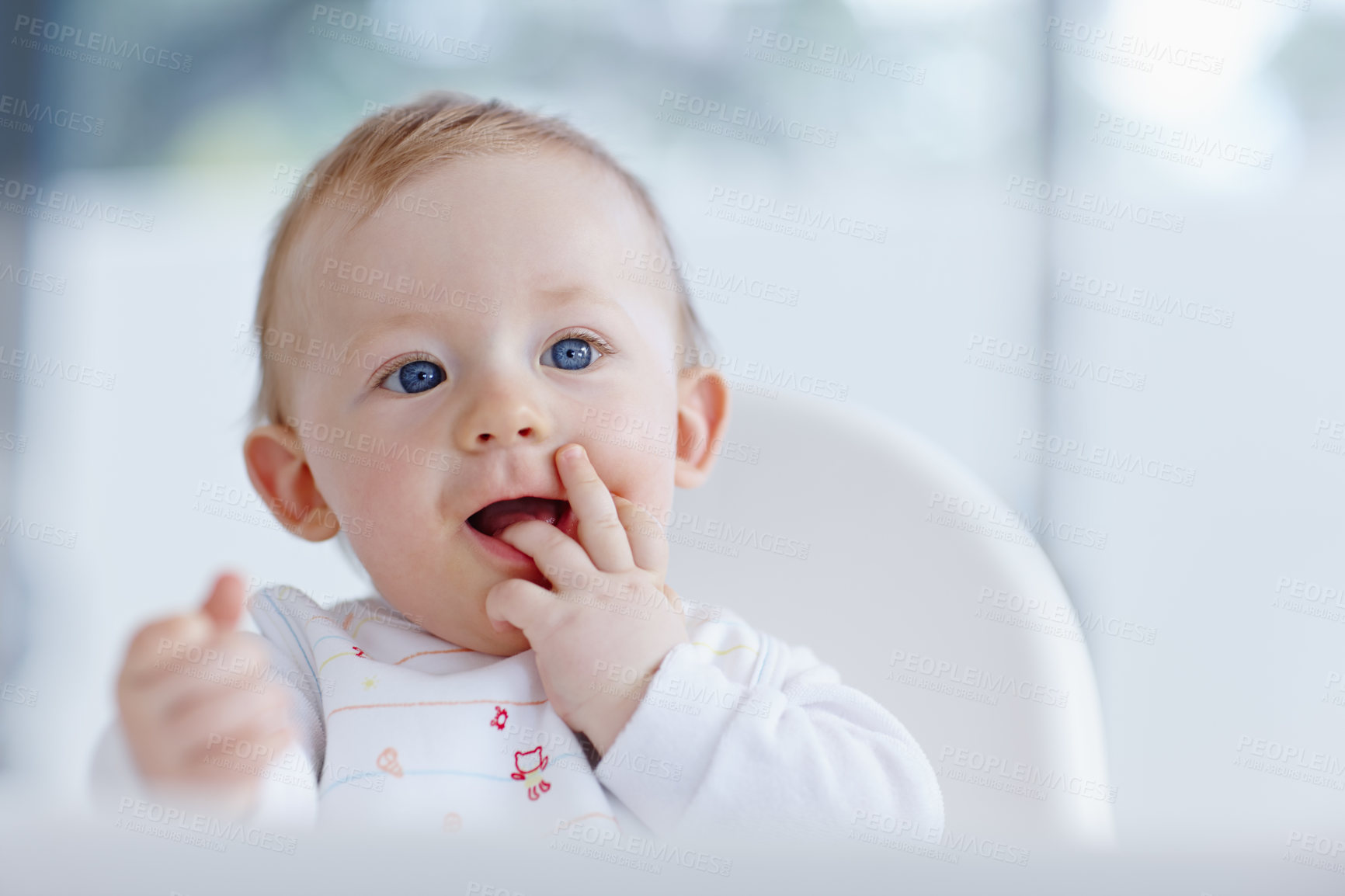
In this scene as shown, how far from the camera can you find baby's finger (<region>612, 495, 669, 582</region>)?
0.80 meters

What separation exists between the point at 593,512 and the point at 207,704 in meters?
0.28

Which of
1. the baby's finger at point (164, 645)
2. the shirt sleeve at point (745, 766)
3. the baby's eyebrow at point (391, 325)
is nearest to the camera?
the baby's finger at point (164, 645)

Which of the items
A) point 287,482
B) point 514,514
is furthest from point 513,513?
point 287,482

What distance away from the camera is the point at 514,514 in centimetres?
82

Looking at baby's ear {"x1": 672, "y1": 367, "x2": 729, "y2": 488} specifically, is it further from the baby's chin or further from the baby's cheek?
the baby's chin

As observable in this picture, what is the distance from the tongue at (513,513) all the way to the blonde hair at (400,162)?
8.9 inches

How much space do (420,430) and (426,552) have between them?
85mm

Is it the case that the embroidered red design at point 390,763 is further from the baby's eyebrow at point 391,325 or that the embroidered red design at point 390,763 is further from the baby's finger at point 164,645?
the baby's eyebrow at point 391,325

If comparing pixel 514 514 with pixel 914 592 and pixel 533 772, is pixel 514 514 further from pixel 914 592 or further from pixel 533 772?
pixel 914 592

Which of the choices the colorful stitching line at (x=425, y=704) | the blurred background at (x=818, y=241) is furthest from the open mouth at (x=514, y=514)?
the blurred background at (x=818, y=241)

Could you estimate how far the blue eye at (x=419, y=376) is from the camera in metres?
0.81

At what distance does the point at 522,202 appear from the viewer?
0.83 meters

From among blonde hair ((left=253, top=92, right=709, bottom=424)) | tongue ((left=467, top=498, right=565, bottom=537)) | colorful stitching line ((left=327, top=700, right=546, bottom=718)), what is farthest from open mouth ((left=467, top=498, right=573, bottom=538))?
blonde hair ((left=253, top=92, right=709, bottom=424))

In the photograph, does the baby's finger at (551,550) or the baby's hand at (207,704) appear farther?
the baby's finger at (551,550)
